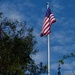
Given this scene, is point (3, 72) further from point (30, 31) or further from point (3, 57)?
point (30, 31)

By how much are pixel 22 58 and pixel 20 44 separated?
6.05 feet

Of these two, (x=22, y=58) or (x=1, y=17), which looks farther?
(x=22, y=58)

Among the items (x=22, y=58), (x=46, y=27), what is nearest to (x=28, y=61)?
(x=22, y=58)

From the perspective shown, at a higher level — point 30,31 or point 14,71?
point 30,31

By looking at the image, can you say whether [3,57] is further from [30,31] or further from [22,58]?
[30,31]

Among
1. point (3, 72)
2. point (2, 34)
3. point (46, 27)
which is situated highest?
point (2, 34)

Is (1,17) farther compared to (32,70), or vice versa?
(32,70)

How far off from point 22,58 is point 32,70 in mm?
2957

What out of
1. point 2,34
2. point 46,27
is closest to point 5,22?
point 2,34

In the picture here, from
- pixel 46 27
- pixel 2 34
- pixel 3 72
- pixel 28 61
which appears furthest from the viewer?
pixel 28 61

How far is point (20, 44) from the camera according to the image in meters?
33.2

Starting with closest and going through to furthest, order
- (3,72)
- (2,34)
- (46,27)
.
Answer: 1. (46,27)
2. (3,72)
3. (2,34)

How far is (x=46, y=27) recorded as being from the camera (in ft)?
81.6

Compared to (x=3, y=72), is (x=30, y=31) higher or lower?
higher
